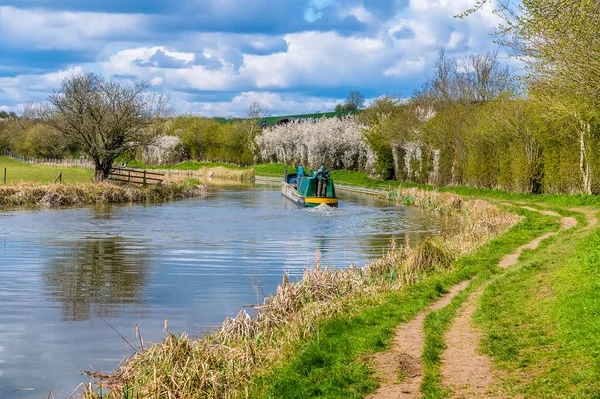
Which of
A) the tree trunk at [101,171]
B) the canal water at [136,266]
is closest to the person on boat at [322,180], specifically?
the canal water at [136,266]

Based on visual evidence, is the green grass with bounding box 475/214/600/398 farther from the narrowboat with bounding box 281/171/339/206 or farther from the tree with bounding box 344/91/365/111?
the tree with bounding box 344/91/365/111

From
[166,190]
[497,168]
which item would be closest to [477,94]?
[497,168]

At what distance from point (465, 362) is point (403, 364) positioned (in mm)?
675

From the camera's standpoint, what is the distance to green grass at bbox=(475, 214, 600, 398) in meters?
6.62

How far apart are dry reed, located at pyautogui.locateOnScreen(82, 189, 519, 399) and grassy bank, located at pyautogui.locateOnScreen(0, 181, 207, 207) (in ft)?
74.4

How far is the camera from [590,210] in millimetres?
22391

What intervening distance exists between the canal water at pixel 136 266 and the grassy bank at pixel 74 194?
2.14 meters

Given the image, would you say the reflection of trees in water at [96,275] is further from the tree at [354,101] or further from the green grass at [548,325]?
the tree at [354,101]

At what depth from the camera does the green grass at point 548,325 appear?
6.62m

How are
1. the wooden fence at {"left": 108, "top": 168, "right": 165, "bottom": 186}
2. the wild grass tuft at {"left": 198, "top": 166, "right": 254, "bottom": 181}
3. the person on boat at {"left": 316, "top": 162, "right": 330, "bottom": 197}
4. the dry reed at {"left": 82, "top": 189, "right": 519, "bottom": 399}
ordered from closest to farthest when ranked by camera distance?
the dry reed at {"left": 82, "top": 189, "right": 519, "bottom": 399}, the person on boat at {"left": 316, "top": 162, "right": 330, "bottom": 197}, the wooden fence at {"left": 108, "top": 168, "right": 165, "bottom": 186}, the wild grass tuft at {"left": 198, "top": 166, "right": 254, "bottom": 181}

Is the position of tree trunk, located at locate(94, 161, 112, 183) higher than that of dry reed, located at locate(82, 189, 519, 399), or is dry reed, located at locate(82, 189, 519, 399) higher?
tree trunk, located at locate(94, 161, 112, 183)

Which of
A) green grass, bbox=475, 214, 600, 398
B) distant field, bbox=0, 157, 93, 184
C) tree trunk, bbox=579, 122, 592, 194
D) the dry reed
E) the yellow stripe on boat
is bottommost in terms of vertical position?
the dry reed

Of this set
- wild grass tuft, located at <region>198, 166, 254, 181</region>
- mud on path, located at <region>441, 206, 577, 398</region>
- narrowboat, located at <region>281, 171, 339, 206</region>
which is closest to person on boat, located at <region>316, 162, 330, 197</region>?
narrowboat, located at <region>281, 171, 339, 206</region>

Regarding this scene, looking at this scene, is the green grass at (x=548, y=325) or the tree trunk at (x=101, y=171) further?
the tree trunk at (x=101, y=171)
